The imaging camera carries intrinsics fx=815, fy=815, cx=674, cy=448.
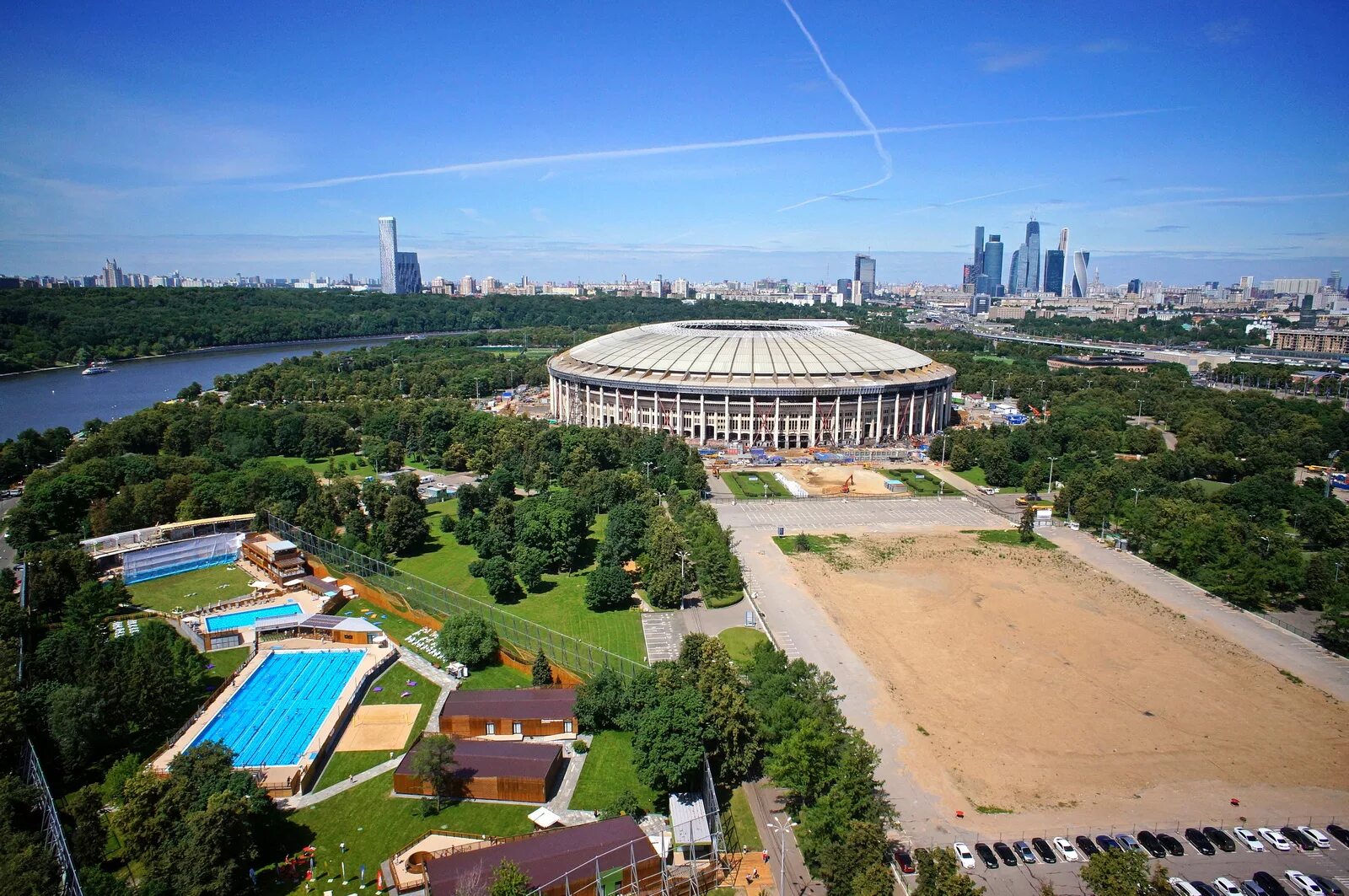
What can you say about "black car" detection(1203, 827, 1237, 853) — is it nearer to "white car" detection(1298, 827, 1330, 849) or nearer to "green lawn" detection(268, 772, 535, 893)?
"white car" detection(1298, 827, 1330, 849)

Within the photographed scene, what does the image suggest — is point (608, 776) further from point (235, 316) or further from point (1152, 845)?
point (235, 316)

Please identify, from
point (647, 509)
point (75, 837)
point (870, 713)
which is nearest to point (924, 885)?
point (870, 713)

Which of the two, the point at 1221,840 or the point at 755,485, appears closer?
the point at 1221,840

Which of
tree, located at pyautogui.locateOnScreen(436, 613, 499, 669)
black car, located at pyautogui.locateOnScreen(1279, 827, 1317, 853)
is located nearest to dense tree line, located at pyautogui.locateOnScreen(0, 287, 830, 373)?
tree, located at pyautogui.locateOnScreen(436, 613, 499, 669)

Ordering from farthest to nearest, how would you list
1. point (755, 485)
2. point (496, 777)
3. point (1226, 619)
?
point (755, 485) < point (1226, 619) < point (496, 777)

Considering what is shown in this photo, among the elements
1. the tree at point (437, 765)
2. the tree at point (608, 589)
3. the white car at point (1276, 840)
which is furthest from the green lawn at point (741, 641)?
the white car at point (1276, 840)

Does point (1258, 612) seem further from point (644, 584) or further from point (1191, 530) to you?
point (644, 584)

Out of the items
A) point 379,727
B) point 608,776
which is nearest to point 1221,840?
Answer: point 608,776
